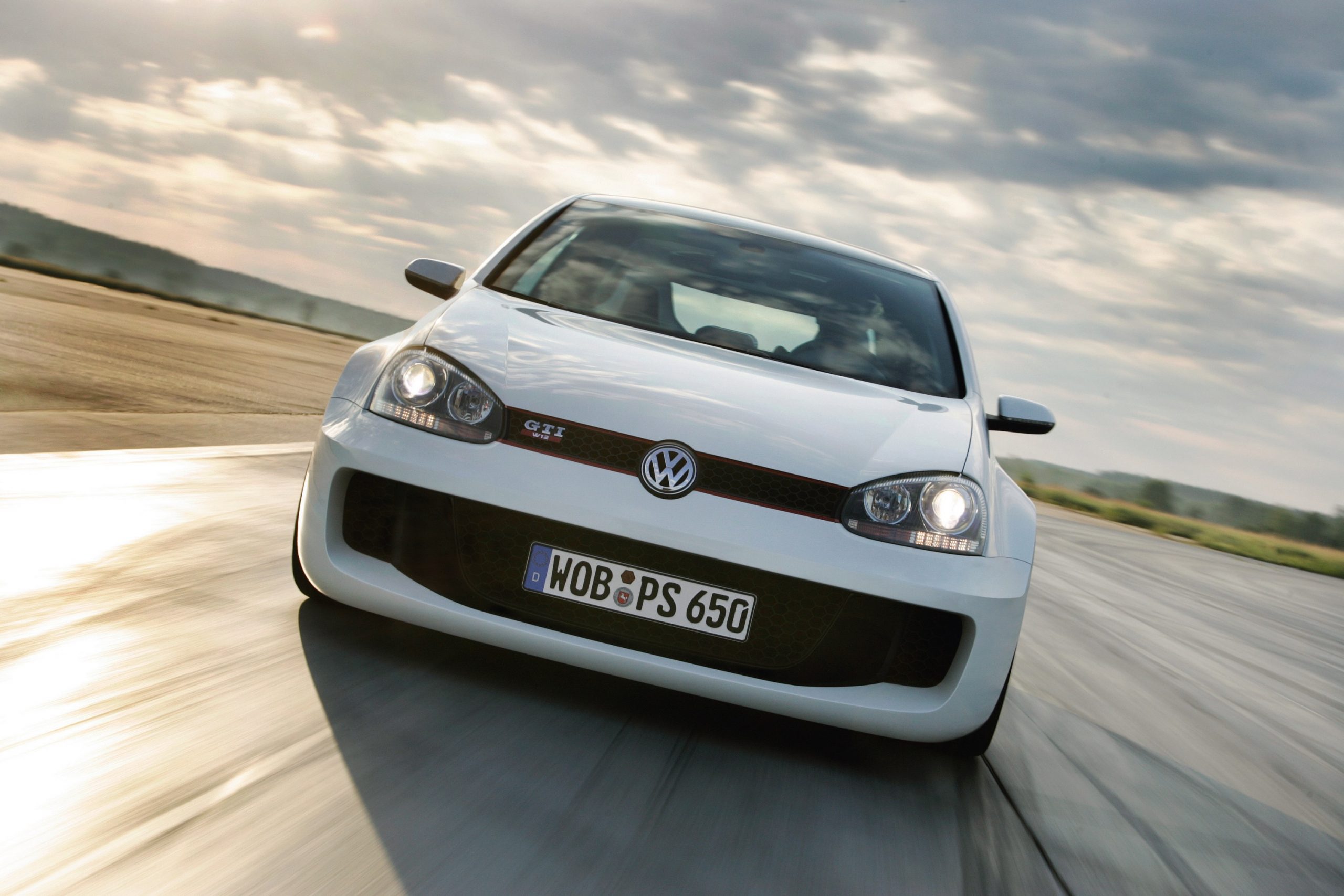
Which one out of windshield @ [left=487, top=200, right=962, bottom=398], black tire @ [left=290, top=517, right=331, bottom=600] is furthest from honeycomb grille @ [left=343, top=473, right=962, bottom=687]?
windshield @ [left=487, top=200, right=962, bottom=398]

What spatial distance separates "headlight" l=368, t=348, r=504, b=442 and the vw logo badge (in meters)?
0.35

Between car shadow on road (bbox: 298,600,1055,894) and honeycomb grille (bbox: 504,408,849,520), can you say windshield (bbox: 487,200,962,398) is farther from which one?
car shadow on road (bbox: 298,600,1055,894)

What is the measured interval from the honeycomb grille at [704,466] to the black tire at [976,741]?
71cm

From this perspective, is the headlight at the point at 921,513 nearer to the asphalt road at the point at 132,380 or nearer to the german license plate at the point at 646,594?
the german license plate at the point at 646,594

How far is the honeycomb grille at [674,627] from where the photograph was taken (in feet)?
8.04

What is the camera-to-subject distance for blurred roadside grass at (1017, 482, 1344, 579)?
2905 centimetres

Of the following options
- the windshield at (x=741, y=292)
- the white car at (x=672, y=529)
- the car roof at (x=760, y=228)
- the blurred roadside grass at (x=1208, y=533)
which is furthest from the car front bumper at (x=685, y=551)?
the blurred roadside grass at (x=1208, y=533)

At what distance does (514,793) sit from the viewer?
215 cm

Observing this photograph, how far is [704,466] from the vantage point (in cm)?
246

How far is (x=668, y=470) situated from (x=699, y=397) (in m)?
0.29

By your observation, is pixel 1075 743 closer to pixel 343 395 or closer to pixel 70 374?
pixel 343 395

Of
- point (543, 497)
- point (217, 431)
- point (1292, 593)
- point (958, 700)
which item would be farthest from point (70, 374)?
point (1292, 593)

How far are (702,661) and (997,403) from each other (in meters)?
1.71

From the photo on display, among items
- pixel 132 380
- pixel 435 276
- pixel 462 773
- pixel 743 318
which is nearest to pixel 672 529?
pixel 462 773
